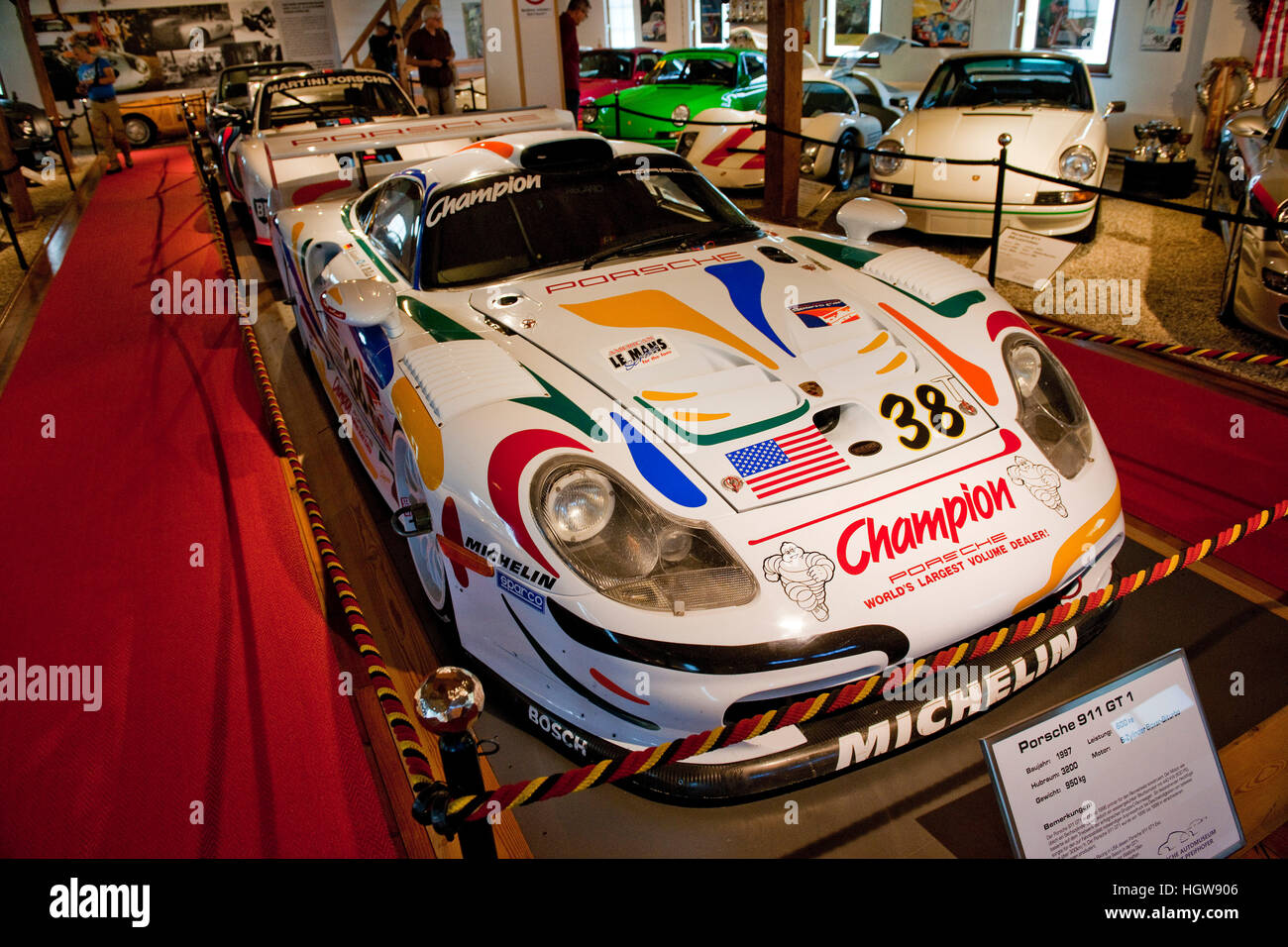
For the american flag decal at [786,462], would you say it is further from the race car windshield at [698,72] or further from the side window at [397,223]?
the race car windshield at [698,72]

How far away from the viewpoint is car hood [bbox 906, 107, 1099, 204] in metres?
5.43

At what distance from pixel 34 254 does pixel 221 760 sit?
23.7 ft

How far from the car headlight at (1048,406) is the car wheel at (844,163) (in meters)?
5.38

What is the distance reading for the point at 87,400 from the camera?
4359 mm

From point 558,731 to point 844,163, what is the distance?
6.72 metres

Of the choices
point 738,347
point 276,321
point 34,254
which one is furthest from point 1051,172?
point 34,254

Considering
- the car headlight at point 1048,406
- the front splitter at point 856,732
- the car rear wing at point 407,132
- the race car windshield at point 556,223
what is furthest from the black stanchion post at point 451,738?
the car rear wing at point 407,132

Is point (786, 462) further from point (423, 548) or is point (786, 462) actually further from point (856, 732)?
point (423, 548)

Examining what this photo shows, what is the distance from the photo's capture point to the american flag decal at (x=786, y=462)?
198 cm

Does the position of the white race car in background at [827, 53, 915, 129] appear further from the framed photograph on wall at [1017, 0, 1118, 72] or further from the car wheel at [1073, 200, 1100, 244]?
the car wheel at [1073, 200, 1100, 244]

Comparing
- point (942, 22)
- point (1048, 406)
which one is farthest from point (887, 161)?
point (942, 22)

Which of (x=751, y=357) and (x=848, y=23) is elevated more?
(x=848, y=23)

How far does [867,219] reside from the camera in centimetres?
323
